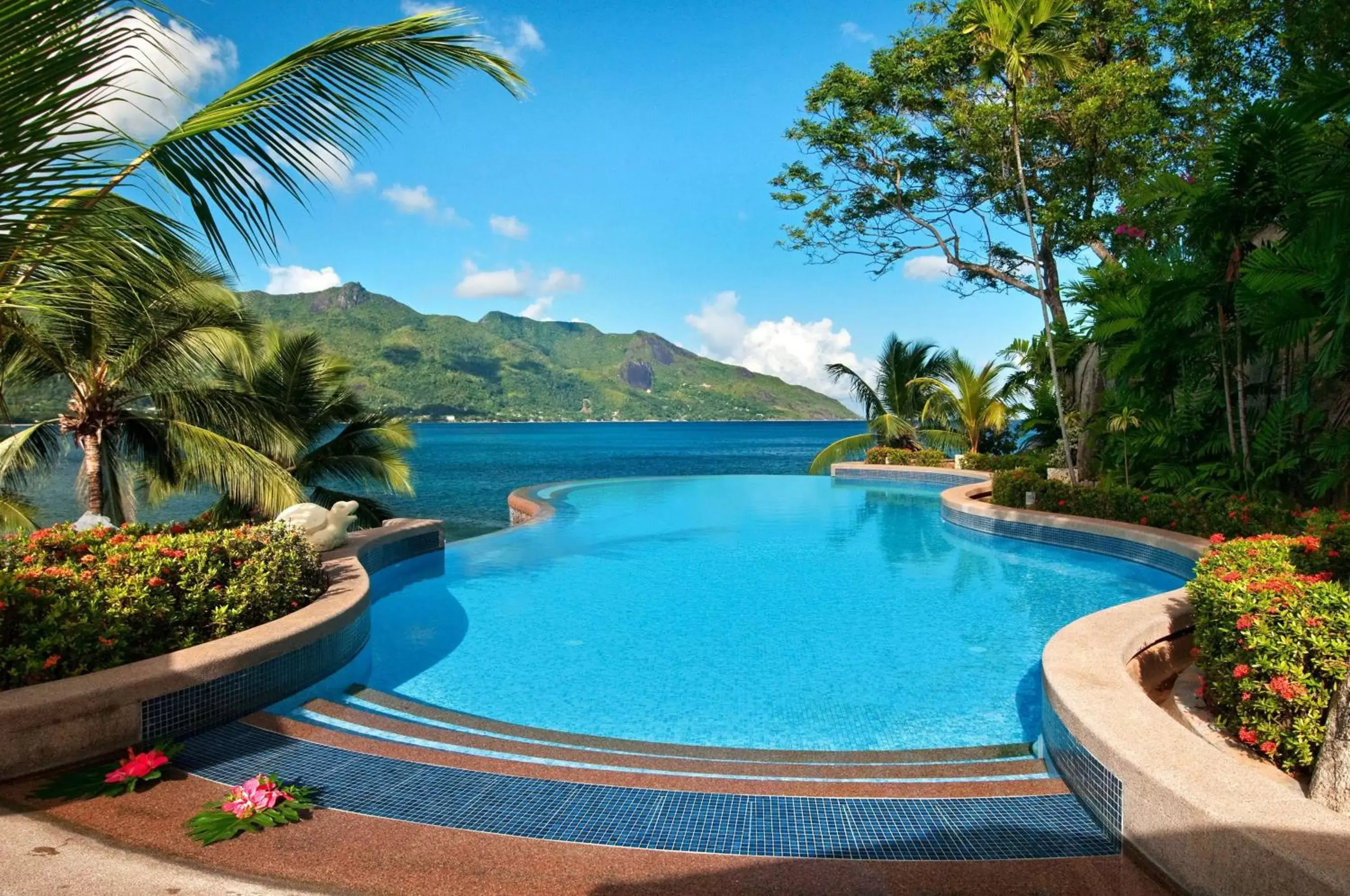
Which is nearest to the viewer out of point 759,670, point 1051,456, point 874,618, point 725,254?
point 759,670

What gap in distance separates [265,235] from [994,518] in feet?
35.3

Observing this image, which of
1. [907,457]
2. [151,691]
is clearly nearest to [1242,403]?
[151,691]

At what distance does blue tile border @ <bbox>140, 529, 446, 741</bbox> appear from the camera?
3715 mm

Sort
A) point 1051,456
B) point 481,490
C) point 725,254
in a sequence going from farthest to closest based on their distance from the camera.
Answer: point 725,254 → point 481,490 → point 1051,456

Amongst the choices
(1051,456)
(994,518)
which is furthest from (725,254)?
(994,518)

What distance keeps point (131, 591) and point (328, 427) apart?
8.07 metres

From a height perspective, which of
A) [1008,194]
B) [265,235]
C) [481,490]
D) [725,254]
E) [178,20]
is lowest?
[481,490]

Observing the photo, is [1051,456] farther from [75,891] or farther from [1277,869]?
[75,891]

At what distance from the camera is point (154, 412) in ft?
26.4

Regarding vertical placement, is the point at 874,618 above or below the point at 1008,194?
below

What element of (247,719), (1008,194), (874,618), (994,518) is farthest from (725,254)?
(247,719)

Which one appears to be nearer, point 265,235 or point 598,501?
point 265,235

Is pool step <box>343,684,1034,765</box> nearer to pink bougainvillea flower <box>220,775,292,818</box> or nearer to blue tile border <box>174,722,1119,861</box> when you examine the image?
blue tile border <box>174,722,1119,861</box>

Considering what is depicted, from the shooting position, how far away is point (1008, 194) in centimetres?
1623
